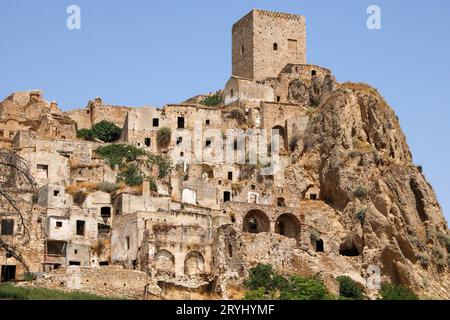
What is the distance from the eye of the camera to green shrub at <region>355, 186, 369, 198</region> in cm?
6775

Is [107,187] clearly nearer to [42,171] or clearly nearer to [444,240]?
[42,171]

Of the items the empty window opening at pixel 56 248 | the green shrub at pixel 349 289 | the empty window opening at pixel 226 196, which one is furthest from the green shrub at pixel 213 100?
the green shrub at pixel 349 289

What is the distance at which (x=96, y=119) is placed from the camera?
79.9 m

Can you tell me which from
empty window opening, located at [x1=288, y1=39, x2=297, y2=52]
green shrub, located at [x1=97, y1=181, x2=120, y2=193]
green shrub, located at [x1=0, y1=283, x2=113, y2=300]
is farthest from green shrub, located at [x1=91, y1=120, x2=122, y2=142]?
green shrub, located at [x1=0, y1=283, x2=113, y2=300]

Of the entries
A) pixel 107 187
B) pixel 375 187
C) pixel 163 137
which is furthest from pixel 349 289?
pixel 163 137

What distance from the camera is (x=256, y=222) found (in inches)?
2562

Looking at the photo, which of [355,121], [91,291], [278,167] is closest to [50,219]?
[91,291]

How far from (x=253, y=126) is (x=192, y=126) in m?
4.77

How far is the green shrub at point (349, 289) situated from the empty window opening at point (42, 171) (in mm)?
21338

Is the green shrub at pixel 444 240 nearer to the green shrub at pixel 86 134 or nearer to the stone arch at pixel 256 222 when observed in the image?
the stone arch at pixel 256 222

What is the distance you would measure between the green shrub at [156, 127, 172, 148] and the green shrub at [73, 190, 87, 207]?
1169cm

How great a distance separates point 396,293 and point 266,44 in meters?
32.6

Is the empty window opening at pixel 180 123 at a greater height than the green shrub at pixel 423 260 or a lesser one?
greater

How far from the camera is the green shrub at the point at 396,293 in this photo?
5872cm
